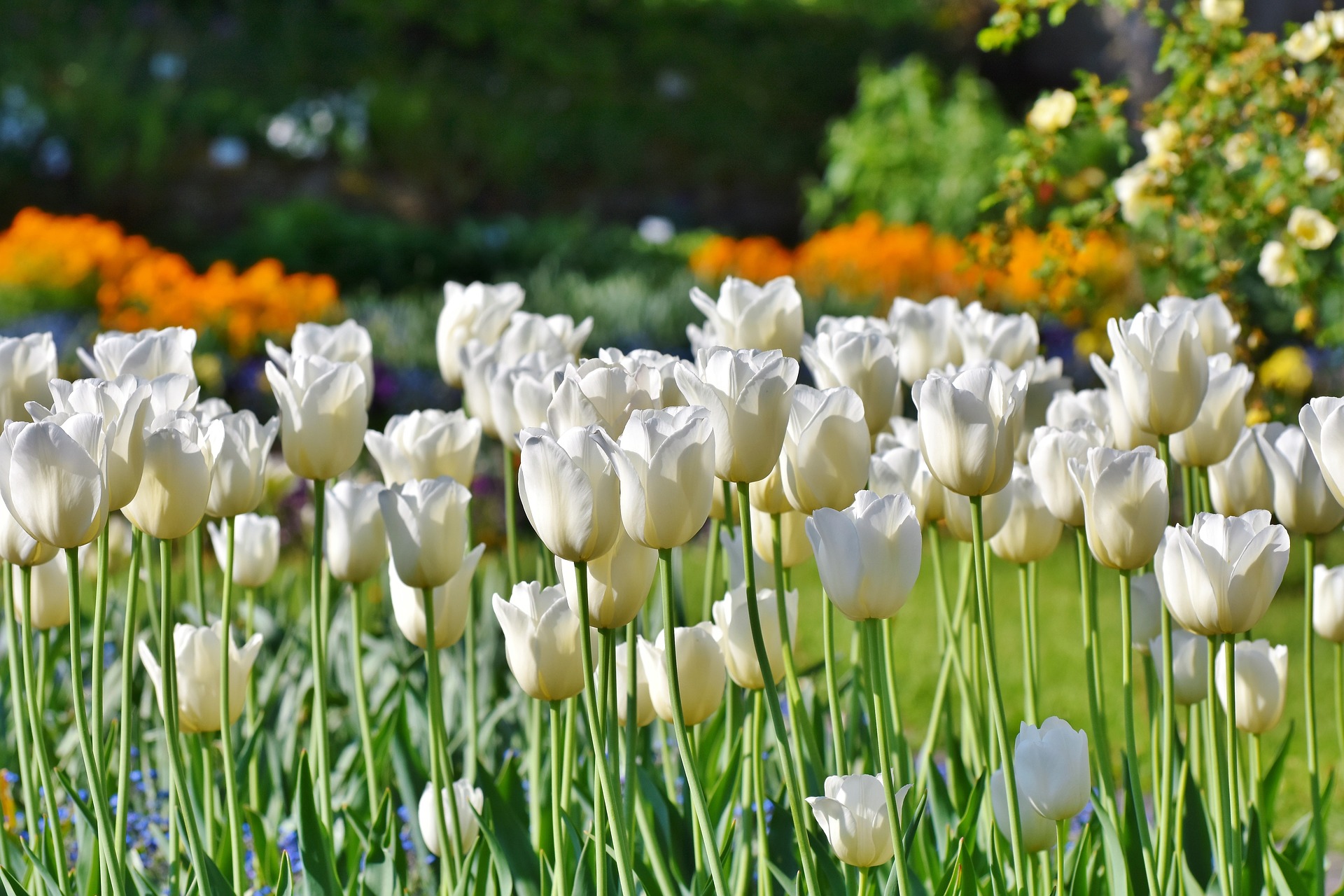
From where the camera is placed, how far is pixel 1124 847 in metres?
1.43

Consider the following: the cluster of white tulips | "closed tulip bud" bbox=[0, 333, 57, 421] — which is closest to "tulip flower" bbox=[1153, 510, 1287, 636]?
the cluster of white tulips

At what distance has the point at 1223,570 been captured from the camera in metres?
1.15

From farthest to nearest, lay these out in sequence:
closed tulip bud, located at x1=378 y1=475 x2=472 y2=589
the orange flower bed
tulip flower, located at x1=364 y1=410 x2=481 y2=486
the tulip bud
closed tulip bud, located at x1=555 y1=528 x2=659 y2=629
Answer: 1. the orange flower bed
2. tulip flower, located at x1=364 y1=410 x2=481 y2=486
3. closed tulip bud, located at x1=378 y1=475 x2=472 y2=589
4. closed tulip bud, located at x1=555 y1=528 x2=659 y2=629
5. the tulip bud

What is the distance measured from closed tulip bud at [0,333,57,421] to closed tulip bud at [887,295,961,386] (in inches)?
42.9

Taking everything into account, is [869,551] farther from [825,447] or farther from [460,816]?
[460,816]

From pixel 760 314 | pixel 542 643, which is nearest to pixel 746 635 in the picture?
pixel 542 643

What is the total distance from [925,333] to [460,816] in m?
0.89

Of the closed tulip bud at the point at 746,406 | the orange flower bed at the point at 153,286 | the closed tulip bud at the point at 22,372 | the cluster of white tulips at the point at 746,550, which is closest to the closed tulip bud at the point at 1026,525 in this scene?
the cluster of white tulips at the point at 746,550

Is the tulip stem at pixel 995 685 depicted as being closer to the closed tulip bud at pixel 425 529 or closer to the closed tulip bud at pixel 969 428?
the closed tulip bud at pixel 969 428

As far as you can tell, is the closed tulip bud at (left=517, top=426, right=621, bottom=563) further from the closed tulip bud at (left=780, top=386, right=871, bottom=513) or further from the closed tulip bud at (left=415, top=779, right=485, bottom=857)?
the closed tulip bud at (left=415, top=779, right=485, bottom=857)

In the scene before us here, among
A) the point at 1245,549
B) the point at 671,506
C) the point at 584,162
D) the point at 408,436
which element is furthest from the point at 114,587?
the point at 584,162

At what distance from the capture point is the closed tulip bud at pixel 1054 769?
4.06 ft

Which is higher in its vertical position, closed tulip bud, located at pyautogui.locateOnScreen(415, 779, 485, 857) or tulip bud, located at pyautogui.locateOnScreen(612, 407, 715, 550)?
tulip bud, located at pyautogui.locateOnScreen(612, 407, 715, 550)

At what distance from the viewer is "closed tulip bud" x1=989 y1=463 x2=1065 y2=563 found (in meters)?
1.55
